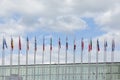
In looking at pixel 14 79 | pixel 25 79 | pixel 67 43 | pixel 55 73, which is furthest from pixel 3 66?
pixel 14 79

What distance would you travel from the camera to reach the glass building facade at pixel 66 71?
106750 millimetres

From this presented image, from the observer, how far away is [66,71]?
368ft

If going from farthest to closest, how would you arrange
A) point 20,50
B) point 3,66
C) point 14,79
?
point 3,66, point 20,50, point 14,79

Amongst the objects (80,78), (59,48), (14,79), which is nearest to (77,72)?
(80,78)

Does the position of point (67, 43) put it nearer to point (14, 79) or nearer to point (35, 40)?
point (35, 40)

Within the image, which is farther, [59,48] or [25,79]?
[25,79]

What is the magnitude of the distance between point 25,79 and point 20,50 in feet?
49.0

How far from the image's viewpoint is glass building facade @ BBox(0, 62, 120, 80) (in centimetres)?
10675

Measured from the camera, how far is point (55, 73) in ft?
373

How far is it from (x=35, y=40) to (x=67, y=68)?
12.8 meters

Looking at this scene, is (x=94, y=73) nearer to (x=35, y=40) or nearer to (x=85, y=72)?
(x=85, y=72)

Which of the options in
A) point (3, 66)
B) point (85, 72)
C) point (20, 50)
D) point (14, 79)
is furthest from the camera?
point (3, 66)

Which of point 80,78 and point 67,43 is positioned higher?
point 67,43

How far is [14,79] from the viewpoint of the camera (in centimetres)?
6869
